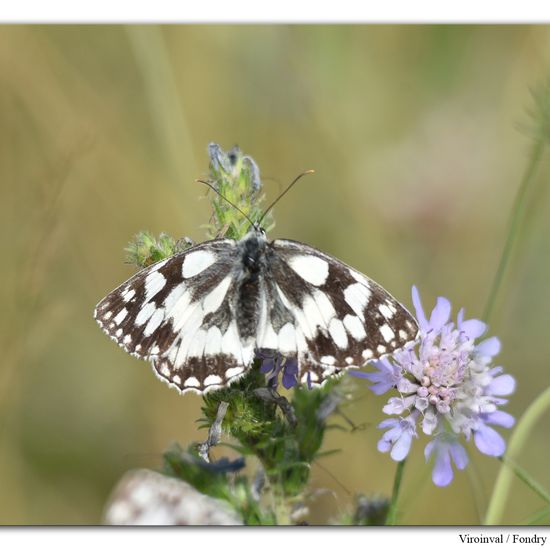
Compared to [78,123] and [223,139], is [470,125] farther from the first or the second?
[78,123]

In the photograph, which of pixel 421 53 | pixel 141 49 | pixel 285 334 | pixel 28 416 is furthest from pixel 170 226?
pixel 285 334

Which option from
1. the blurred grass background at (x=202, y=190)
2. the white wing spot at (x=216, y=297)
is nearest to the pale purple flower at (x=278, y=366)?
the white wing spot at (x=216, y=297)

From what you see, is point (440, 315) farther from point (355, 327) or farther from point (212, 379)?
point (212, 379)

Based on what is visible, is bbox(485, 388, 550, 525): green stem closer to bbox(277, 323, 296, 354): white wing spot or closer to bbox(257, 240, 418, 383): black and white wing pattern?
bbox(257, 240, 418, 383): black and white wing pattern

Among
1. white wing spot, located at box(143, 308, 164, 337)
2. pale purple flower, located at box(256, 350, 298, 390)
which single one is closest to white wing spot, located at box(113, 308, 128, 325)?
white wing spot, located at box(143, 308, 164, 337)

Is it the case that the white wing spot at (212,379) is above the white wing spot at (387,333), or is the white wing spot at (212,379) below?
below

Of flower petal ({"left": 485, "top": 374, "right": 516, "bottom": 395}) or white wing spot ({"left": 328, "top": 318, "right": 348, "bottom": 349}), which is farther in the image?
flower petal ({"left": 485, "top": 374, "right": 516, "bottom": 395})

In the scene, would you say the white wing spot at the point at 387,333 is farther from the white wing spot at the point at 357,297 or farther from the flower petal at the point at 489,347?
the flower petal at the point at 489,347
